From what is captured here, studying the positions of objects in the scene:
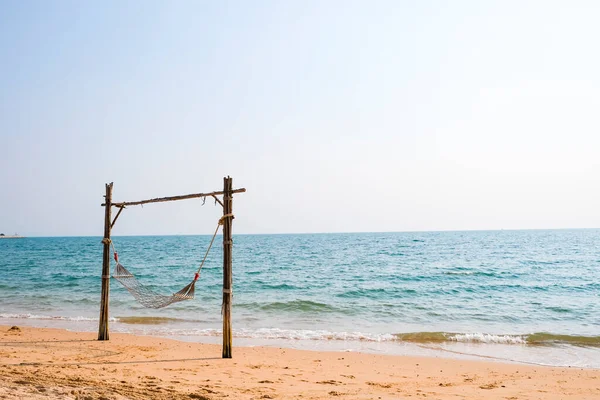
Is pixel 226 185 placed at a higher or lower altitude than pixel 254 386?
higher

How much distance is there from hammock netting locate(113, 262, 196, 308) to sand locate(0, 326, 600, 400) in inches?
31.7

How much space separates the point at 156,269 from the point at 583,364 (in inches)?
1066

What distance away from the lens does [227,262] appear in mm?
7352

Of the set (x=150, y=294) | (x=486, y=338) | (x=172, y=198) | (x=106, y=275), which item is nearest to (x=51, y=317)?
(x=106, y=275)

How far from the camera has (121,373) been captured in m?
5.88

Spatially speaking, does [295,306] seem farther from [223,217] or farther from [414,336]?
[223,217]

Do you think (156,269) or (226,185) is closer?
(226,185)

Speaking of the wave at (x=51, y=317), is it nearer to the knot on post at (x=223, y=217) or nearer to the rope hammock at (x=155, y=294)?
the rope hammock at (x=155, y=294)

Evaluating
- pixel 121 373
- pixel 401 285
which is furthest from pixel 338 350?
pixel 401 285

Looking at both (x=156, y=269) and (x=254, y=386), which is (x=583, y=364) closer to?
(x=254, y=386)

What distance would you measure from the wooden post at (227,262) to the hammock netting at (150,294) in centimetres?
63

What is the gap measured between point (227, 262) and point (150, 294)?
2.11m

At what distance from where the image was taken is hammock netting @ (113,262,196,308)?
7.68 metres

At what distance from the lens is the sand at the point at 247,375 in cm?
496
